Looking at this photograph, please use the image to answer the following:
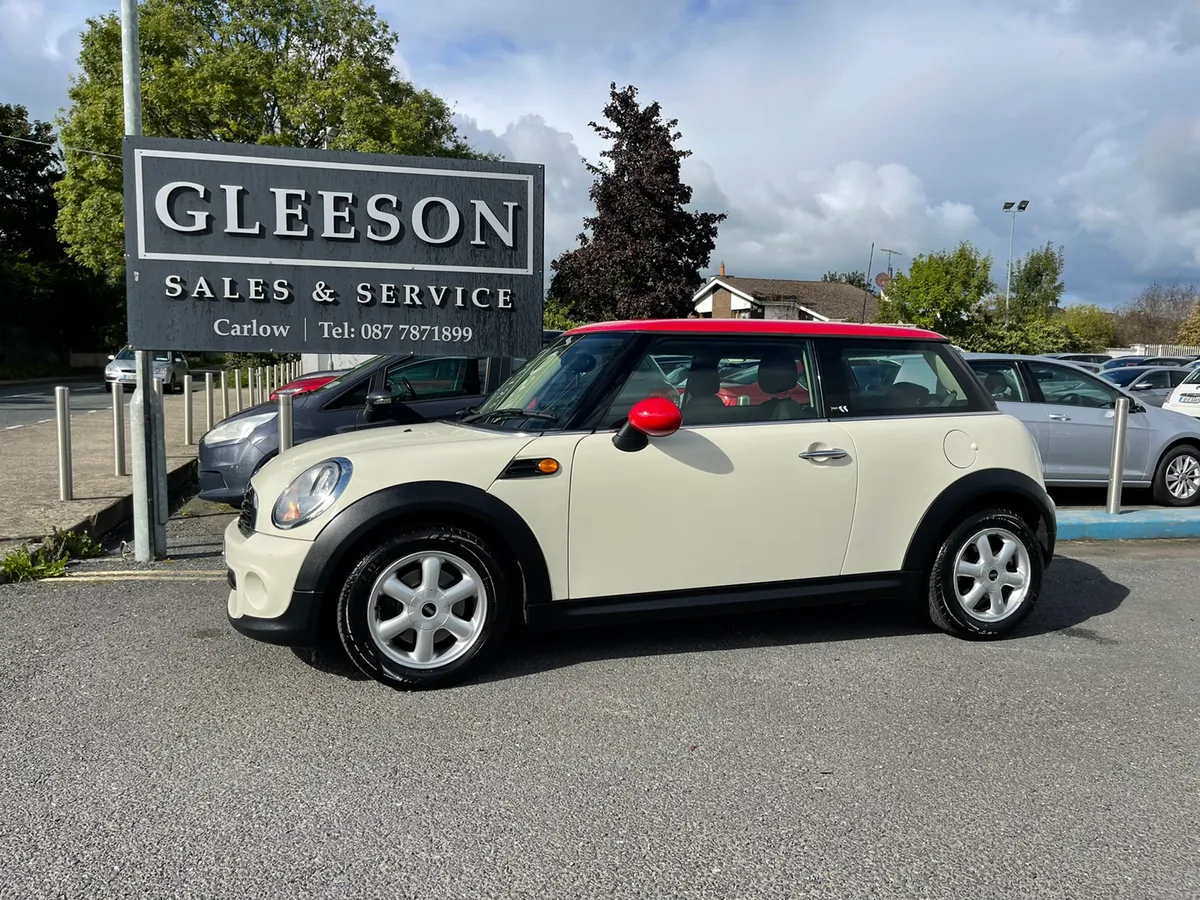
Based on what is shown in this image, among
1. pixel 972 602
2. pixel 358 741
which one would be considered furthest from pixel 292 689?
pixel 972 602

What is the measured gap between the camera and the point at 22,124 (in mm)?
40688

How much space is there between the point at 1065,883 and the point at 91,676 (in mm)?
3940

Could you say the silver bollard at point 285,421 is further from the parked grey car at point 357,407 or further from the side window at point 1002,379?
the side window at point 1002,379

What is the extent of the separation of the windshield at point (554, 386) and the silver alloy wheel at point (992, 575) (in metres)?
2.06

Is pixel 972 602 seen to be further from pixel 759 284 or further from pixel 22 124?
pixel 759 284

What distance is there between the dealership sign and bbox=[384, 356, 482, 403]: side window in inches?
37.4

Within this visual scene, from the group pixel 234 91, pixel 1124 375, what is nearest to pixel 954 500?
pixel 1124 375

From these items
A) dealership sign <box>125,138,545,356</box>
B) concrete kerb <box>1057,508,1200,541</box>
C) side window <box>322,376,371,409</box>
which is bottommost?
Answer: concrete kerb <box>1057,508,1200,541</box>

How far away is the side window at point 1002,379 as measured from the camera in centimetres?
907

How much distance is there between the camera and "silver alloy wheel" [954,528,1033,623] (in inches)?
194

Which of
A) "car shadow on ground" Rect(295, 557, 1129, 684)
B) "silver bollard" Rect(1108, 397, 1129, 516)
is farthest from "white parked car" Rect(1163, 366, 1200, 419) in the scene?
"car shadow on ground" Rect(295, 557, 1129, 684)

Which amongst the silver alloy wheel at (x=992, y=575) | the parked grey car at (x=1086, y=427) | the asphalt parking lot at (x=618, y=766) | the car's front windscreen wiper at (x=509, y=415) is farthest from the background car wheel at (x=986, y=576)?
the parked grey car at (x=1086, y=427)

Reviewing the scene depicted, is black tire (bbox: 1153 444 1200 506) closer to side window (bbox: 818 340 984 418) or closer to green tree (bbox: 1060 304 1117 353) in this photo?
side window (bbox: 818 340 984 418)

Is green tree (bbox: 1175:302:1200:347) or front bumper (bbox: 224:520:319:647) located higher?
green tree (bbox: 1175:302:1200:347)
